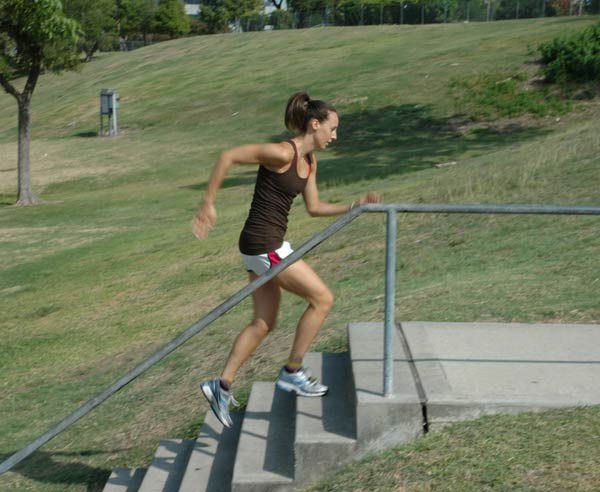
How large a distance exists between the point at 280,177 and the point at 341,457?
4.79ft

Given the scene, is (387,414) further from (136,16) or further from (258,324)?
(136,16)

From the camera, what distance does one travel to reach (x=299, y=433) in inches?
187

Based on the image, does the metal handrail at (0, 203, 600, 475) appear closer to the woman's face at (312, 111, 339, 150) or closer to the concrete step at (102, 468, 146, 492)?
the woman's face at (312, 111, 339, 150)

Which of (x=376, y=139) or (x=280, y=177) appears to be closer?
(x=280, y=177)

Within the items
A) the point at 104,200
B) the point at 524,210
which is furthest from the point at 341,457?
the point at 104,200

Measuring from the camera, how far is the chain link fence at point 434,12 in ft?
164

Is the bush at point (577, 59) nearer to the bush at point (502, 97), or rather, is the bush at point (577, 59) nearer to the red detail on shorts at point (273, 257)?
the bush at point (502, 97)

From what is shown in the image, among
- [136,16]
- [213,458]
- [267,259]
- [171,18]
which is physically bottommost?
[213,458]

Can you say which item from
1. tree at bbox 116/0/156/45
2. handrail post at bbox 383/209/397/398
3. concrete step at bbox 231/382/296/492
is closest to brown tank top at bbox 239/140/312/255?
handrail post at bbox 383/209/397/398

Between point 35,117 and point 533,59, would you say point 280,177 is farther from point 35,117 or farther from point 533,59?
point 35,117

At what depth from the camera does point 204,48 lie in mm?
59312

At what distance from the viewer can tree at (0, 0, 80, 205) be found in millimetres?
19844

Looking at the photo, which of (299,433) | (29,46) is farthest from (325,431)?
(29,46)

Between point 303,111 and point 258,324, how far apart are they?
1154 millimetres
